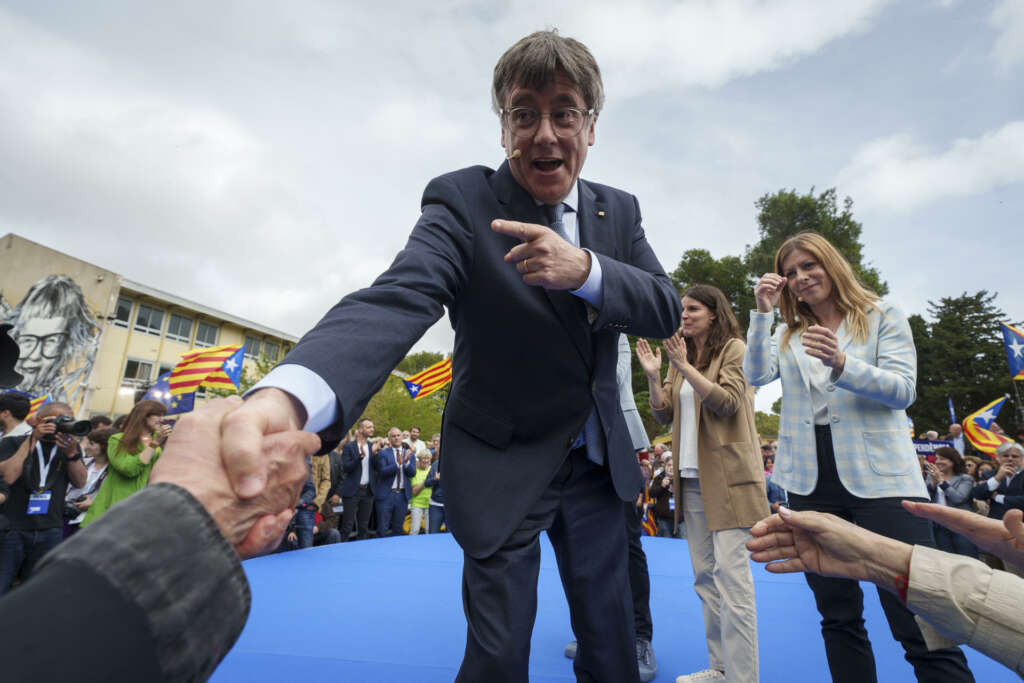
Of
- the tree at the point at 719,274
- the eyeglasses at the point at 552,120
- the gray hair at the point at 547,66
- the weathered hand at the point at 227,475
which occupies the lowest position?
the weathered hand at the point at 227,475

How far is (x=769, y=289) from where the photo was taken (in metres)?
2.65

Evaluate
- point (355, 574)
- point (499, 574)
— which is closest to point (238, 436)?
point (499, 574)

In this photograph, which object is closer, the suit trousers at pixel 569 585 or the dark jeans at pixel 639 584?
the suit trousers at pixel 569 585

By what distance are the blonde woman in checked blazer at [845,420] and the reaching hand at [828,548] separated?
92 centimetres

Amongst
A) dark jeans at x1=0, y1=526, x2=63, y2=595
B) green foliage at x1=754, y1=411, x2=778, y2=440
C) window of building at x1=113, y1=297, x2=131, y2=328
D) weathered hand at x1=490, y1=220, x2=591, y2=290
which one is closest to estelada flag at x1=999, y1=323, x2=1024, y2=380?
weathered hand at x1=490, y1=220, x2=591, y2=290

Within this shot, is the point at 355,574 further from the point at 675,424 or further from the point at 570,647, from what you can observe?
the point at 675,424

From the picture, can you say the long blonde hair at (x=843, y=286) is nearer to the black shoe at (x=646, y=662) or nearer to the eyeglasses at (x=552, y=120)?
the eyeglasses at (x=552, y=120)

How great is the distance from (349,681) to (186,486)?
9.51 feet

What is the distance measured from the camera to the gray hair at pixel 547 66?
68.1 inches

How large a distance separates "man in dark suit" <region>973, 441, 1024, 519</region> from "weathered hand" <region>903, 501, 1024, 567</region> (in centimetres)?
704

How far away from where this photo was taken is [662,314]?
5.69 feet

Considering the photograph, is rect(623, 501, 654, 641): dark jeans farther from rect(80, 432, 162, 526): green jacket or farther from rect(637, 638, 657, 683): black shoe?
rect(80, 432, 162, 526): green jacket

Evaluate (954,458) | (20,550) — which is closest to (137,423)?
(20,550)

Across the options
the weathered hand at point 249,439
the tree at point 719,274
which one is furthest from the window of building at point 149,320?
the weathered hand at point 249,439
